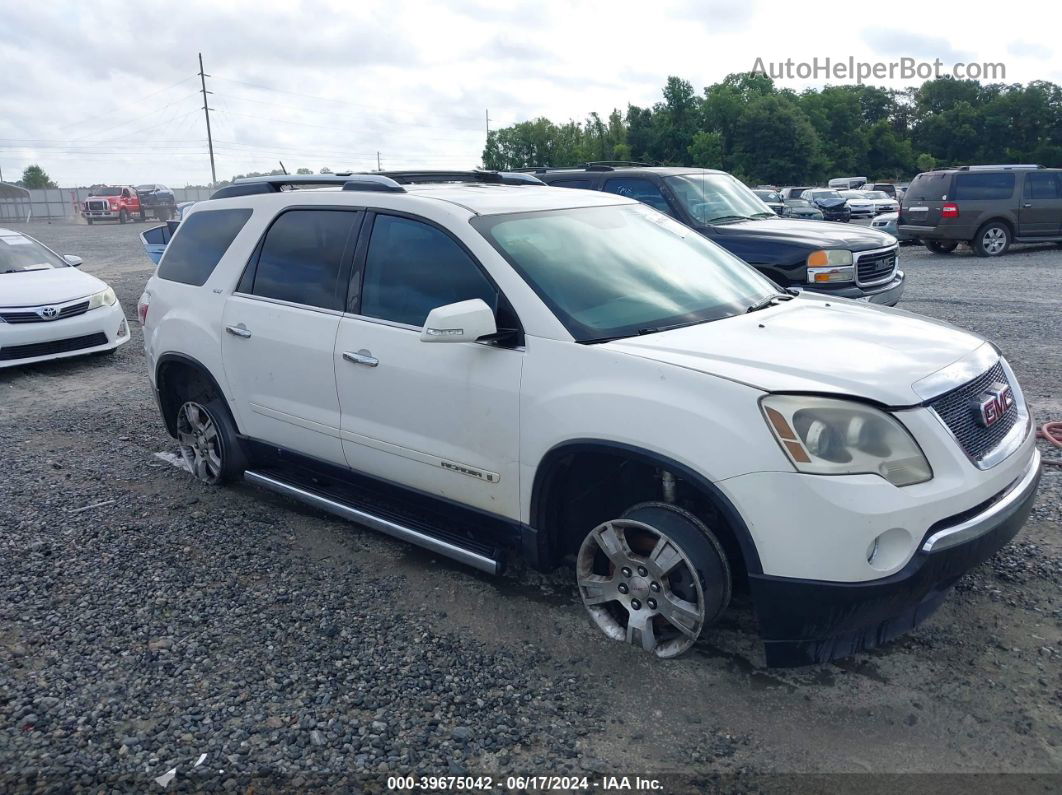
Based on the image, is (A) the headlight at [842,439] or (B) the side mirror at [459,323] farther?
(B) the side mirror at [459,323]

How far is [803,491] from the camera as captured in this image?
286 cm

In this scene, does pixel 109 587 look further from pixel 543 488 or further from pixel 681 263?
pixel 681 263

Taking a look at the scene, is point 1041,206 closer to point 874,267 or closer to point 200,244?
point 874,267

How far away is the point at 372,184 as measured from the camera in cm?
448

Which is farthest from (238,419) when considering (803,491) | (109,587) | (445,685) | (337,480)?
(803,491)

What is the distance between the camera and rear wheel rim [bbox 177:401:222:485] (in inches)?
211

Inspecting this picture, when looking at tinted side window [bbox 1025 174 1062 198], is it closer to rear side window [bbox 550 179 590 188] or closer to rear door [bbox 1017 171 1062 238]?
rear door [bbox 1017 171 1062 238]

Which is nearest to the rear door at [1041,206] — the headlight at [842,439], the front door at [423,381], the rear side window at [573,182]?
the rear side window at [573,182]

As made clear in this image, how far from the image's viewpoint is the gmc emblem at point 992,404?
3238 mm

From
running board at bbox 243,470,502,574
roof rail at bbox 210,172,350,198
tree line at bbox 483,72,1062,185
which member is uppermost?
tree line at bbox 483,72,1062,185

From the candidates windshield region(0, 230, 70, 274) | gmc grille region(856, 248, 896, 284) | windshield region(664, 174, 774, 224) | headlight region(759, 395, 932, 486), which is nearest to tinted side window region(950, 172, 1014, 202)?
windshield region(664, 174, 774, 224)

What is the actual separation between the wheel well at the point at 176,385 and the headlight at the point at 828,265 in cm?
549

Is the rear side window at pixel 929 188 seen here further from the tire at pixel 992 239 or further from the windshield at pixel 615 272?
the windshield at pixel 615 272

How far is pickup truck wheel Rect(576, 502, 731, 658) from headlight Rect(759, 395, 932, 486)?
52cm
